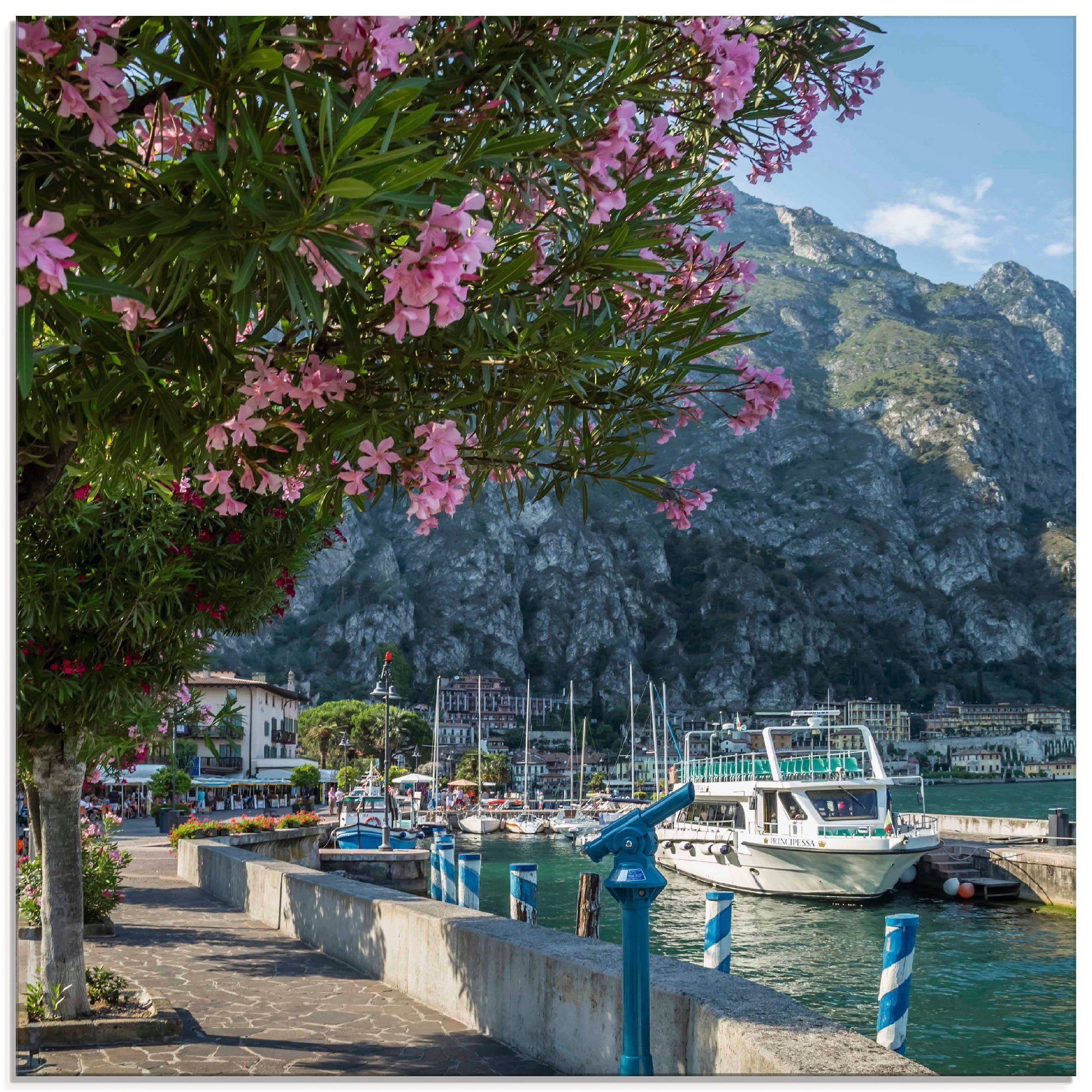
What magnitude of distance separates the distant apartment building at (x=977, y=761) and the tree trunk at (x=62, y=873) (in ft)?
357

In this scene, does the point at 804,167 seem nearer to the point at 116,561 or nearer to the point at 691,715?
the point at 116,561

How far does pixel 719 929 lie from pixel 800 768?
882 inches

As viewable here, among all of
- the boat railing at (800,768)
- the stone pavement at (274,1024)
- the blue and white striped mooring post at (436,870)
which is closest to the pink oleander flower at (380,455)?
the stone pavement at (274,1024)

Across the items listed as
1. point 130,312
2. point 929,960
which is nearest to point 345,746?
point 929,960

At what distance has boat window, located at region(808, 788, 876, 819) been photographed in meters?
27.0

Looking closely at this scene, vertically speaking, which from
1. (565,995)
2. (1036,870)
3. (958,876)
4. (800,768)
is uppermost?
(565,995)

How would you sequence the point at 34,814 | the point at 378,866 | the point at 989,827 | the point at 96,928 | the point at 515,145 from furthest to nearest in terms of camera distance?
the point at 989,827
the point at 378,866
the point at 96,928
the point at 34,814
the point at 515,145

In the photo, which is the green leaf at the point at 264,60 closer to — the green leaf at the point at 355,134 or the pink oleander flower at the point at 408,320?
the green leaf at the point at 355,134

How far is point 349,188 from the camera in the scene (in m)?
1.55

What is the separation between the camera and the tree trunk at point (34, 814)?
731cm

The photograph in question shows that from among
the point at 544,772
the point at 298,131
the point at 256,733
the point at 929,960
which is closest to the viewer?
the point at 298,131

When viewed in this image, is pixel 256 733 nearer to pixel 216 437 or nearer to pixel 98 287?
pixel 216 437

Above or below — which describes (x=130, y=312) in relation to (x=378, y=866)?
above
